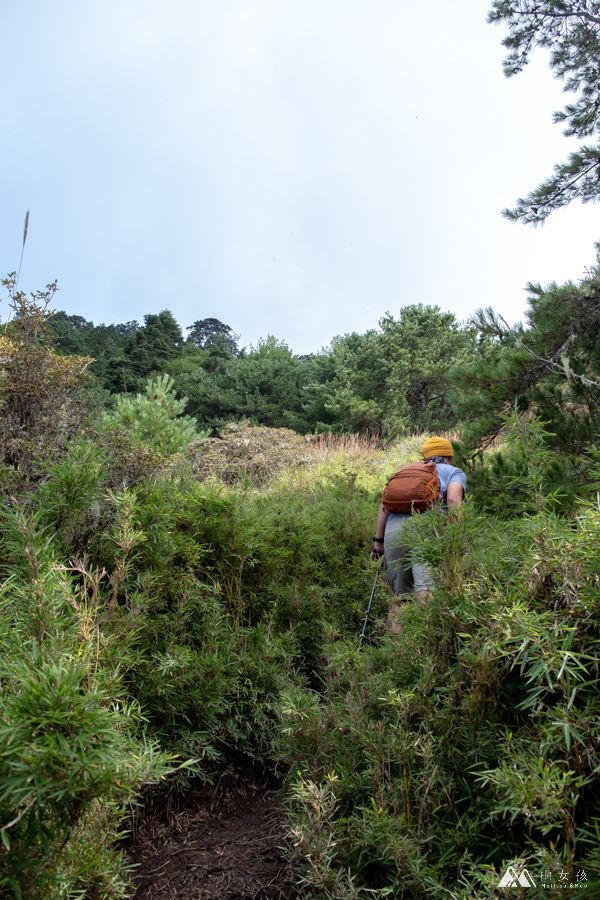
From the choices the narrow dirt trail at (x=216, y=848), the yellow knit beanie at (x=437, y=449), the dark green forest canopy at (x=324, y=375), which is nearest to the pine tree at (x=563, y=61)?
the yellow knit beanie at (x=437, y=449)

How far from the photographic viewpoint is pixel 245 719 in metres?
2.68

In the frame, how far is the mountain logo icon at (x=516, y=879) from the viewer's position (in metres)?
1.01

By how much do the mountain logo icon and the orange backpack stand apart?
95.7 inches

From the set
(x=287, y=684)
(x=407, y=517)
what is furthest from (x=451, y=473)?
(x=287, y=684)

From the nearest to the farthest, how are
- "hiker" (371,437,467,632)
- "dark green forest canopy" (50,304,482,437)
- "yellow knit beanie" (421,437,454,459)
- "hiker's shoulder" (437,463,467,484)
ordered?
"hiker" (371,437,467,632) → "hiker's shoulder" (437,463,467,484) → "yellow knit beanie" (421,437,454,459) → "dark green forest canopy" (50,304,482,437)

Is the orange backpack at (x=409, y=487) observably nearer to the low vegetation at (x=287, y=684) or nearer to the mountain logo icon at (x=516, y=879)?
the low vegetation at (x=287, y=684)

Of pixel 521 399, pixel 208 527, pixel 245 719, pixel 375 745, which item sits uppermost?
pixel 521 399

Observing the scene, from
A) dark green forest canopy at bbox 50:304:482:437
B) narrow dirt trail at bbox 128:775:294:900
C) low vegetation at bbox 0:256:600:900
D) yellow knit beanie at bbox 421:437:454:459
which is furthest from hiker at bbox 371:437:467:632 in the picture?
dark green forest canopy at bbox 50:304:482:437

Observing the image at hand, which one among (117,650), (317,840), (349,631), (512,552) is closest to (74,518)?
(117,650)

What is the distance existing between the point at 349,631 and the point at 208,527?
1.36 metres

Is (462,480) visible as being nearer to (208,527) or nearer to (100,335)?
(208,527)

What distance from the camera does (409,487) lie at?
3.51m

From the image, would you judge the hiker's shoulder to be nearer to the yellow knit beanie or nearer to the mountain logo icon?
the yellow knit beanie

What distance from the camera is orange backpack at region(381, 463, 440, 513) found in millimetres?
3469
